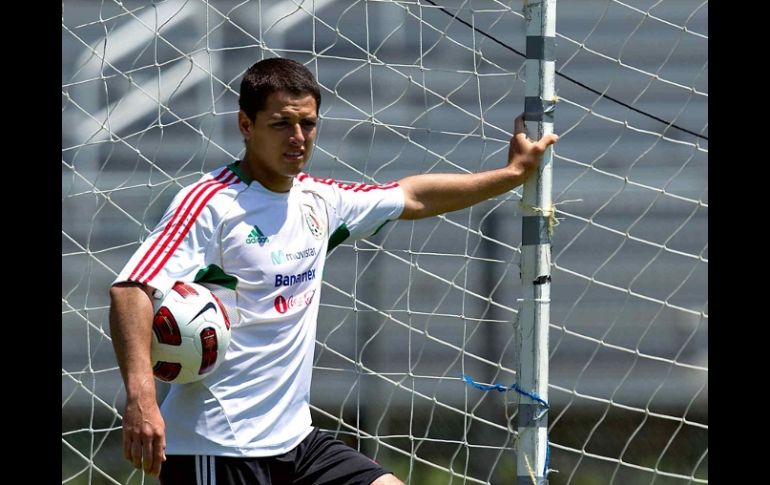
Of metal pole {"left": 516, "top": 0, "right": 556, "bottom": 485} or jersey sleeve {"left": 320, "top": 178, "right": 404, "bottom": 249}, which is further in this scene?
metal pole {"left": 516, "top": 0, "right": 556, "bottom": 485}

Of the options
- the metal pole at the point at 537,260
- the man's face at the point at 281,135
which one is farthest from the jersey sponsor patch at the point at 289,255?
the metal pole at the point at 537,260

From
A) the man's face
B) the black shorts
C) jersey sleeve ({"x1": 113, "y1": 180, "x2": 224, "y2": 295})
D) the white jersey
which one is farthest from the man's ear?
the black shorts

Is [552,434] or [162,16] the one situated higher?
[162,16]

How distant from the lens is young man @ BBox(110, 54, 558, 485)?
306 centimetres

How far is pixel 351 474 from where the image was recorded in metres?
3.30

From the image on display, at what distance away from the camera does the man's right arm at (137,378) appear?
289cm

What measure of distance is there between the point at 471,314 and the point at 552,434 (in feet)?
2.81

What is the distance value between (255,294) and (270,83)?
612mm

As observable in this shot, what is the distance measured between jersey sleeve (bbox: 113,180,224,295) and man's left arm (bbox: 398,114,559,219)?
2.55 ft

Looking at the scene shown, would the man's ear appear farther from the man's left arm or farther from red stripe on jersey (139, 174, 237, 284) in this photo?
the man's left arm

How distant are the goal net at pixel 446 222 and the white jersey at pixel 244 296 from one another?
2.43 metres

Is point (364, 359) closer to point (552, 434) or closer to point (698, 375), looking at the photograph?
point (552, 434)

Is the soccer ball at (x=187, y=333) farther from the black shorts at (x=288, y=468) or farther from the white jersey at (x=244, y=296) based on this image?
the black shorts at (x=288, y=468)
